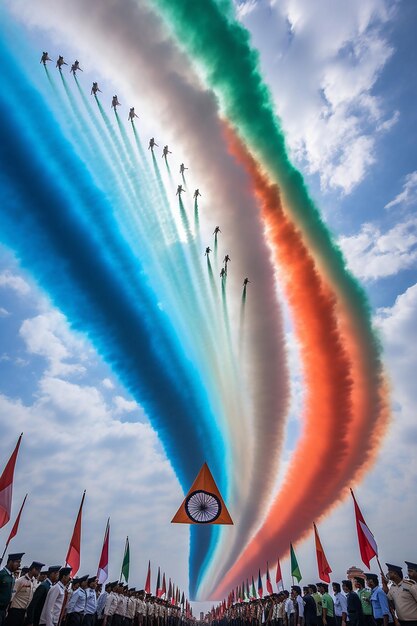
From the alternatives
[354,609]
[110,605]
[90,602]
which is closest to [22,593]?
[90,602]

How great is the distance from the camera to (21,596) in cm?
1398

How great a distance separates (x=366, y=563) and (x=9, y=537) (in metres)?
18.2

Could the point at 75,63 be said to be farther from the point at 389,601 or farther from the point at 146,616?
the point at 146,616

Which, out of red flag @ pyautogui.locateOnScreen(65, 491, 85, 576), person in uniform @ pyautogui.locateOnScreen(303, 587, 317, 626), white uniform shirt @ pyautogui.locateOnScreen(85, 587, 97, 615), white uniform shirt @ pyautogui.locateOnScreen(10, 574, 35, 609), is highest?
red flag @ pyautogui.locateOnScreen(65, 491, 85, 576)

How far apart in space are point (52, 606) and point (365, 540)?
15335 millimetres

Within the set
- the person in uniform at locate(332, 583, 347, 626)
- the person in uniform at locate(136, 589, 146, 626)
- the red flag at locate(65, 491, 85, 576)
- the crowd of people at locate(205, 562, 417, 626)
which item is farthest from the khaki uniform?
the person in uniform at locate(136, 589, 146, 626)

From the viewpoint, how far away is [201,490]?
80.0 feet

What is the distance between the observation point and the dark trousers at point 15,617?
13507 mm

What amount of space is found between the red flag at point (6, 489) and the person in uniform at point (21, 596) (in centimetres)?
390

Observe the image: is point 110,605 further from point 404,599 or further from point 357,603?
point 404,599

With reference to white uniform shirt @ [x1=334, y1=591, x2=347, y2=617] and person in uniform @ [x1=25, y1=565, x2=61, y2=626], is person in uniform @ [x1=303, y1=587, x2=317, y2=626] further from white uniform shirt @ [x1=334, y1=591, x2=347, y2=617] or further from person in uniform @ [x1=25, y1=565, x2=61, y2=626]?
person in uniform @ [x1=25, y1=565, x2=61, y2=626]

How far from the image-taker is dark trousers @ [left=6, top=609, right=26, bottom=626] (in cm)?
1351

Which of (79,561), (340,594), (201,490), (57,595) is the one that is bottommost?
(57,595)

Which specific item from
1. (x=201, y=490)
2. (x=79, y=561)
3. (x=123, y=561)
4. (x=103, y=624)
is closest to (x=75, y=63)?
(x=201, y=490)
